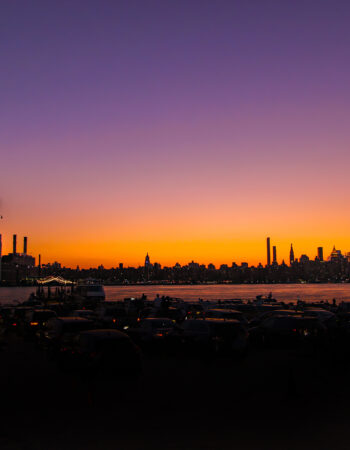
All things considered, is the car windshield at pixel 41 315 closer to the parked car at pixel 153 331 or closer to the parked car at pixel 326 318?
the parked car at pixel 153 331

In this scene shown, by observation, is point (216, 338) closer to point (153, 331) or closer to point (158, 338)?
point (158, 338)

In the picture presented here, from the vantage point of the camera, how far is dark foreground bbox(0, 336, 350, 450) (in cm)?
859

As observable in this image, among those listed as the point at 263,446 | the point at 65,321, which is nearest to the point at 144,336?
the point at 65,321

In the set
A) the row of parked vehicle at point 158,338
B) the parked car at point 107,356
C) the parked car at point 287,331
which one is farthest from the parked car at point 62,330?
the parked car at point 287,331

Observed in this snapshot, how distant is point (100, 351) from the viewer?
13.2 m

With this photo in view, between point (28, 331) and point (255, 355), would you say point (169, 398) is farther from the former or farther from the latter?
point (28, 331)

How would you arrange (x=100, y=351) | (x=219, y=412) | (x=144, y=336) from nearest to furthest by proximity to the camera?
(x=219, y=412), (x=100, y=351), (x=144, y=336)

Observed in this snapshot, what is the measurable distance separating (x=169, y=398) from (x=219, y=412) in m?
1.67

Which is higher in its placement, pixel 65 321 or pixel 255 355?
pixel 65 321

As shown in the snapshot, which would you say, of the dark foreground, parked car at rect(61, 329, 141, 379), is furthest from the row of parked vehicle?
the dark foreground

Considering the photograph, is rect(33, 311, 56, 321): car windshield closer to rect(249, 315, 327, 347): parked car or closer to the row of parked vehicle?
the row of parked vehicle

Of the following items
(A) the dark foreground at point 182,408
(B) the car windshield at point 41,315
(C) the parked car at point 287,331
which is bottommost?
(A) the dark foreground at point 182,408

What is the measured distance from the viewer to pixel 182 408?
35.8ft

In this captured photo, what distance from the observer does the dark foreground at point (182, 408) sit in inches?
338
